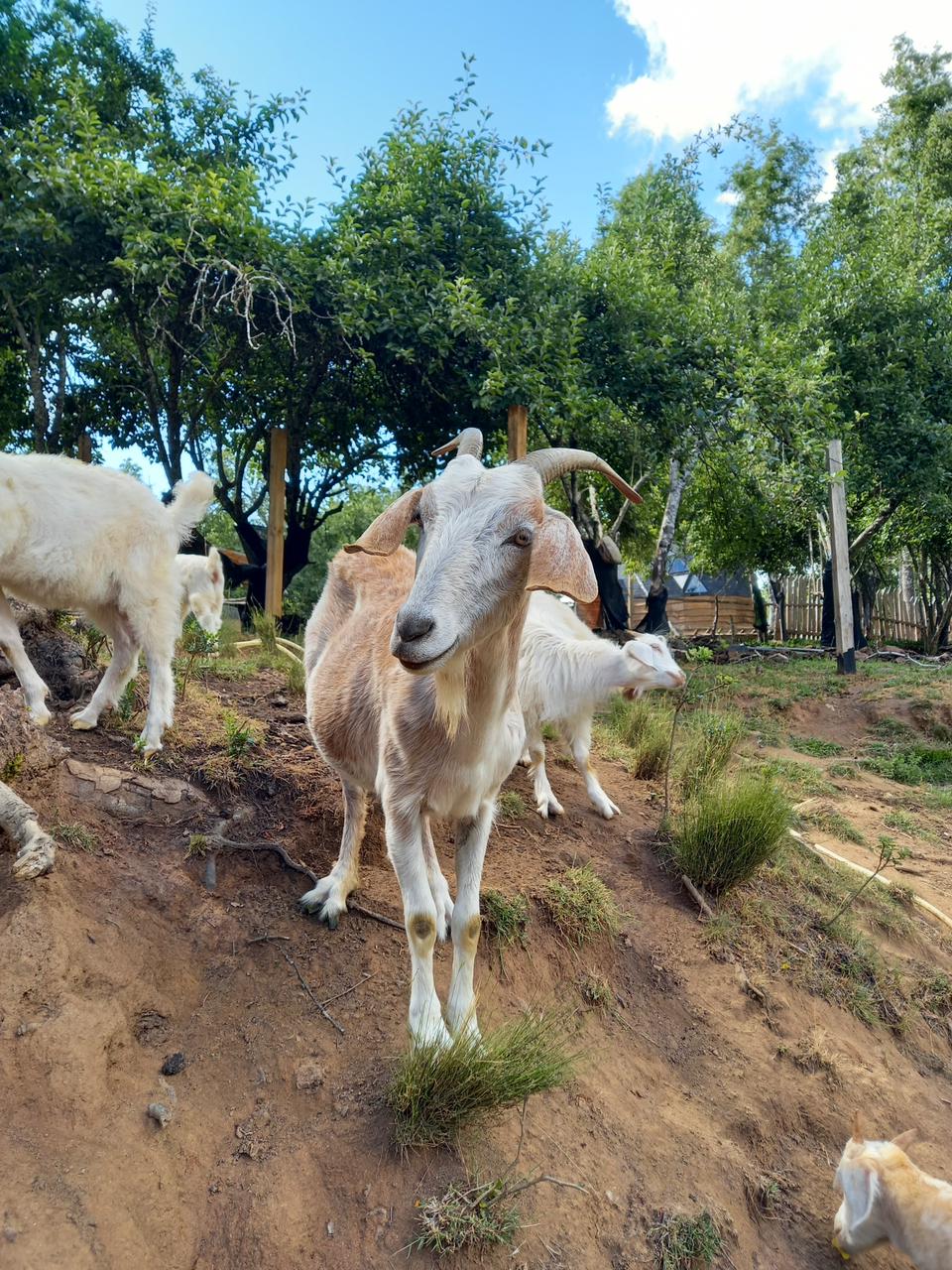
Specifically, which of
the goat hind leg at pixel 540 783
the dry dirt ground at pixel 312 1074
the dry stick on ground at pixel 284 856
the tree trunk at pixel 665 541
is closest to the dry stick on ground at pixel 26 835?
the dry dirt ground at pixel 312 1074

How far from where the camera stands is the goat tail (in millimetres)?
4414

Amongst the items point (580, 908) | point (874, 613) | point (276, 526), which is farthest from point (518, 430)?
point (874, 613)

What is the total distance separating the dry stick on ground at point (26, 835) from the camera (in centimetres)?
244

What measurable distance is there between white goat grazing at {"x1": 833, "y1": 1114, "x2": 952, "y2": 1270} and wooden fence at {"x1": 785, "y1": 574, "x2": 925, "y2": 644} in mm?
20663

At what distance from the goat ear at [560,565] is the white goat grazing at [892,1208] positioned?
2313 millimetres

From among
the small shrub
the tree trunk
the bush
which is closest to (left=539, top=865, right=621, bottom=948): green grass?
the bush

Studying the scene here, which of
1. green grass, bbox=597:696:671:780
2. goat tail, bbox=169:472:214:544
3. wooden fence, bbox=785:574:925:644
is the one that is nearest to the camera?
goat tail, bbox=169:472:214:544

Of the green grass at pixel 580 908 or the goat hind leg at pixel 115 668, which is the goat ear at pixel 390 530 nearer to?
the green grass at pixel 580 908

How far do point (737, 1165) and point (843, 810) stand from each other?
4408 mm

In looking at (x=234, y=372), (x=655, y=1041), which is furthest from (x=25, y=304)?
(x=655, y=1041)

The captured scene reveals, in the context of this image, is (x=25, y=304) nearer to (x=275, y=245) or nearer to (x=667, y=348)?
(x=275, y=245)

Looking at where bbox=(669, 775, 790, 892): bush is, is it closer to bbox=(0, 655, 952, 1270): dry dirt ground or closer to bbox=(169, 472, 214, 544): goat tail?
bbox=(0, 655, 952, 1270): dry dirt ground

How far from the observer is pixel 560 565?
217 centimetres

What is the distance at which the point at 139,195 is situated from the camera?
777 centimetres
